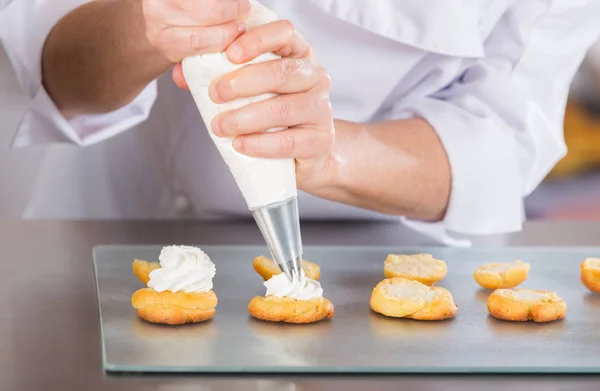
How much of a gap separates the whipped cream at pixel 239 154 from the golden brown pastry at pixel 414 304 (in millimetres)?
152

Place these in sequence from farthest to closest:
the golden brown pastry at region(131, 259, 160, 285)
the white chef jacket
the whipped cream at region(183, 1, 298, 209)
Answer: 1. the white chef jacket
2. the golden brown pastry at region(131, 259, 160, 285)
3. the whipped cream at region(183, 1, 298, 209)

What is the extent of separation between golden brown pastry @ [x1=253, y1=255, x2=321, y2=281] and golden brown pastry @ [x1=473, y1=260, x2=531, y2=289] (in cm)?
19

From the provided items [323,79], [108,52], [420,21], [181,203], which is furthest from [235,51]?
[181,203]

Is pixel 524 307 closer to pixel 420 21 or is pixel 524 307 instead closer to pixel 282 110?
pixel 282 110

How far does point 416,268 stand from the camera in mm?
1073

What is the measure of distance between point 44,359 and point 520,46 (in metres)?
1.00

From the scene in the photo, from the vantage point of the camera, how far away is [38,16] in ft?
4.66

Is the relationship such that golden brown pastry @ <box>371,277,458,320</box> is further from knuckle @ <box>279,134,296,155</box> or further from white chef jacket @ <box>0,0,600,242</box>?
white chef jacket @ <box>0,0,600,242</box>

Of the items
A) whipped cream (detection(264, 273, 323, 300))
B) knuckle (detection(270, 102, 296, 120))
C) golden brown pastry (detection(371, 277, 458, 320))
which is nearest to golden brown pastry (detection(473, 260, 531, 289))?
golden brown pastry (detection(371, 277, 458, 320))

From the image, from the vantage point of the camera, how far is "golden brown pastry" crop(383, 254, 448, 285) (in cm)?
105

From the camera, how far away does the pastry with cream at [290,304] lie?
34.5 inches

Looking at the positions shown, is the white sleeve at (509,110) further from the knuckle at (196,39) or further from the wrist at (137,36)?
the knuckle at (196,39)

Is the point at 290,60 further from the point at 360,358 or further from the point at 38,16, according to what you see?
the point at 38,16

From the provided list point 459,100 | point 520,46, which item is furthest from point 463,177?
point 520,46
